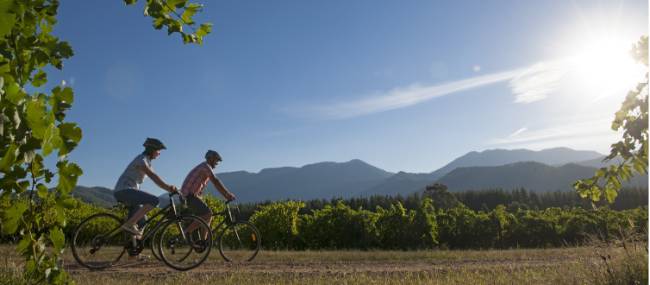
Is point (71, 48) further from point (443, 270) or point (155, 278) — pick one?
point (443, 270)

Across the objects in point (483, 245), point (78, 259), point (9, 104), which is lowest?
point (483, 245)

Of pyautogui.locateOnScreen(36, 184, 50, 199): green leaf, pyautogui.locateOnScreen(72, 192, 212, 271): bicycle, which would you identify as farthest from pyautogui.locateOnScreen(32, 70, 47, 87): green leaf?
pyautogui.locateOnScreen(72, 192, 212, 271): bicycle

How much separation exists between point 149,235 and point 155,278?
4.39 feet

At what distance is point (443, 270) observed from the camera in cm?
791

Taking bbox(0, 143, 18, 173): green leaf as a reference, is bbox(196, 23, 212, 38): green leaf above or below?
above

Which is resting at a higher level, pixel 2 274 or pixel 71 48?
pixel 71 48

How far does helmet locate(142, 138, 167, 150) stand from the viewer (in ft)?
26.5

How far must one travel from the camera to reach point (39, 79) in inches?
87.4

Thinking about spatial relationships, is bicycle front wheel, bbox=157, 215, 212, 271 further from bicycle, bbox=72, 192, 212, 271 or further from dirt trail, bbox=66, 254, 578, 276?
dirt trail, bbox=66, 254, 578, 276

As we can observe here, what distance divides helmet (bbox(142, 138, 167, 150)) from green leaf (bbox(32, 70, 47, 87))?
6.09 metres

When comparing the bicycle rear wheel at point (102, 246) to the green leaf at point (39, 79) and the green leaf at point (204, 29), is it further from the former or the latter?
the green leaf at point (39, 79)

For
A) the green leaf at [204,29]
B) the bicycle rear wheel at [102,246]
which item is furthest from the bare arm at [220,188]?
the green leaf at [204,29]

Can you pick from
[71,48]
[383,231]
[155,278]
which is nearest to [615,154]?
[71,48]

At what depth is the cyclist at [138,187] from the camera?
25.3 ft
